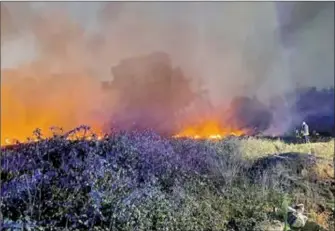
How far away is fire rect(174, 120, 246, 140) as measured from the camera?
309 cm

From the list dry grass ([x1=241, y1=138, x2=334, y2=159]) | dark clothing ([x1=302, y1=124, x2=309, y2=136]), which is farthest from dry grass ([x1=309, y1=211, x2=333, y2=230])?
dark clothing ([x1=302, y1=124, x2=309, y2=136])

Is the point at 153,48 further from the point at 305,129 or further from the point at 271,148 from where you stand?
the point at 305,129

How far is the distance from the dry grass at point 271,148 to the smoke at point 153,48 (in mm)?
214

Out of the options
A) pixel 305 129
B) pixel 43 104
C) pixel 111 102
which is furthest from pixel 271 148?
pixel 43 104

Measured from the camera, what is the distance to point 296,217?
10.2ft

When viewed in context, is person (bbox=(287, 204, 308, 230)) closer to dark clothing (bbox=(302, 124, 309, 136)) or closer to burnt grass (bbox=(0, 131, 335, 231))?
burnt grass (bbox=(0, 131, 335, 231))

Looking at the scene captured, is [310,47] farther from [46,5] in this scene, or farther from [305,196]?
[46,5]

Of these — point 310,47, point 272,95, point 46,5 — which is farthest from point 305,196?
point 46,5

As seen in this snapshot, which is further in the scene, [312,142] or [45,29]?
[312,142]

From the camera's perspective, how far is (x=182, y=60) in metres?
3.14

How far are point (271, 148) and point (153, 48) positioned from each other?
3.59 feet

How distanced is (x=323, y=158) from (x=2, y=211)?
2383 mm

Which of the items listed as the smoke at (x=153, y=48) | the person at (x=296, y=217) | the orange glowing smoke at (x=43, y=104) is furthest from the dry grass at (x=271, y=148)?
the orange glowing smoke at (x=43, y=104)

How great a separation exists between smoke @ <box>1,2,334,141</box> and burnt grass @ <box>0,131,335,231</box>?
258 mm
